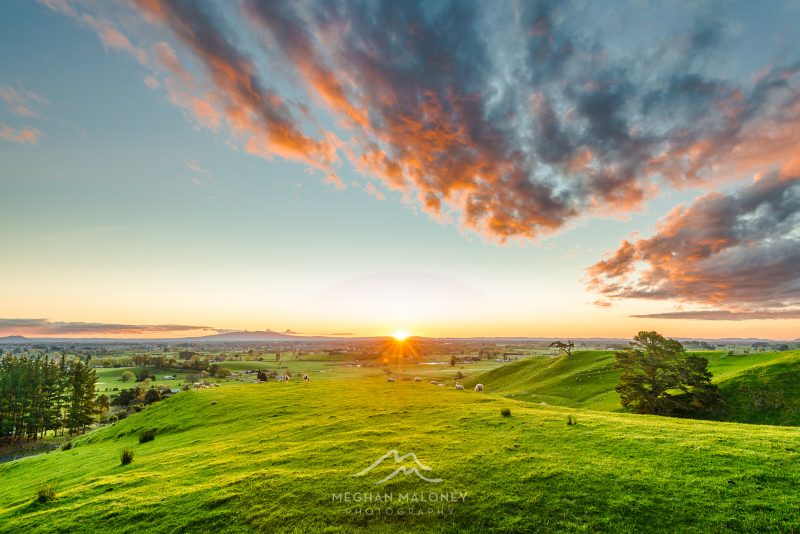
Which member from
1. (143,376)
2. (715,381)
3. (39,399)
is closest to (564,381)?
(715,381)

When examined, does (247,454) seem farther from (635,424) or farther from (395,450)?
(635,424)

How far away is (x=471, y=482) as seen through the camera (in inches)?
572

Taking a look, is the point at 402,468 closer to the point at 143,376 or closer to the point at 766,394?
the point at 766,394

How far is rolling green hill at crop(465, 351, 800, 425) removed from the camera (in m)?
37.4

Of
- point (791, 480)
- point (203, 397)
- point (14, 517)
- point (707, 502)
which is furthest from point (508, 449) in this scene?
point (203, 397)

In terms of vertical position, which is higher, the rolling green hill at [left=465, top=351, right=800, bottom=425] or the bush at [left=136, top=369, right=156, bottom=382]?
the rolling green hill at [left=465, top=351, right=800, bottom=425]

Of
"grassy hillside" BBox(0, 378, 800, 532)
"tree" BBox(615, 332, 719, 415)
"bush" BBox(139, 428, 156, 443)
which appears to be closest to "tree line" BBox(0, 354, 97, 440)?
"bush" BBox(139, 428, 156, 443)

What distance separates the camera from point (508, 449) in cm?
1814

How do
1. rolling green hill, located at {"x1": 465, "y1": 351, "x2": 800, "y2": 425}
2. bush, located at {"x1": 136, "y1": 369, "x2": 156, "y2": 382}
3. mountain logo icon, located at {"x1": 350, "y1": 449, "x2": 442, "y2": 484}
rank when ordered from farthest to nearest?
bush, located at {"x1": 136, "y1": 369, "x2": 156, "y2": 382} → rolling green hill, located at {"x1": 465, "y1": 351, "x2": 800, "y2": 425} → mountain logo icon, located at {"x1": 350, "y1": 449, "x2": 442, "y2": 484}

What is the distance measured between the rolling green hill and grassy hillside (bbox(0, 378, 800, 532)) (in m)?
24.5

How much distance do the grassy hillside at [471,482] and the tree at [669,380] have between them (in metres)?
19.5

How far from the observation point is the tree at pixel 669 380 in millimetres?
38750

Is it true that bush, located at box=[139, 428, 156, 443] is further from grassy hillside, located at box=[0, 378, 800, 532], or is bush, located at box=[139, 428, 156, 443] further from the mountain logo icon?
the mountain logo icon

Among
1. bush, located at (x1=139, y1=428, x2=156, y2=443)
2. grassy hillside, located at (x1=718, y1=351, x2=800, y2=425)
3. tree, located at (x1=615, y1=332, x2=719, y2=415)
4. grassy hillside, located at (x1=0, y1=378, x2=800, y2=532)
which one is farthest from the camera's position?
tree, located at (x1=615, y1=332, x2=719, y2=415)
